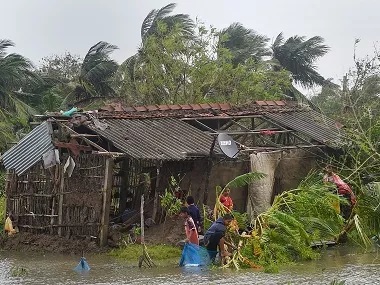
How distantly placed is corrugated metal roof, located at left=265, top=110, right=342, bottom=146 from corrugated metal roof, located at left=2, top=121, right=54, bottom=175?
6.15 metres

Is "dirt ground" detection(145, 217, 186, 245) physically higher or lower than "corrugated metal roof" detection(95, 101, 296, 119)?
lower

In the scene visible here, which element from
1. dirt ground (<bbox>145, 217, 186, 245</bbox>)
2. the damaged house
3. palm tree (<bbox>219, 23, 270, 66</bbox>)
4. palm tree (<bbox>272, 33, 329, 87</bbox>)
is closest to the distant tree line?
palm tree (<bbox>219, 23, 270, 66</bbox>)

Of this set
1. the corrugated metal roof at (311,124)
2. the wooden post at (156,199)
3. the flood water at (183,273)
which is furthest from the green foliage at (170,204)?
the corrugated metal roof at (311,124)

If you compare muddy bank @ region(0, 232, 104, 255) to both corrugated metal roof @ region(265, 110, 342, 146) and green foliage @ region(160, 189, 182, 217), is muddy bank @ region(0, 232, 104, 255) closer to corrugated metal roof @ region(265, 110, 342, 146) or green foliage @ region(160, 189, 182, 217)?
green foliage @ region(160, 189, 182, 217)

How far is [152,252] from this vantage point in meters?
13.3

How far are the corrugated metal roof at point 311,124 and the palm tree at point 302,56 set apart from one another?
53.5 feet

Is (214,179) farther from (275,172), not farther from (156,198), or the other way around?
(156,198)

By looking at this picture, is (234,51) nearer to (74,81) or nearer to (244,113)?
(74,81)

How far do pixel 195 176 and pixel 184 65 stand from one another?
10067mm

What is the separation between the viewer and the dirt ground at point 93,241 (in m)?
14.0

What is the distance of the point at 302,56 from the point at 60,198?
75.8 ft

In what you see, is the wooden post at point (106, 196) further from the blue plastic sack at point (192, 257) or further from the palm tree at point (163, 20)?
the palm tree at point (163, 20)

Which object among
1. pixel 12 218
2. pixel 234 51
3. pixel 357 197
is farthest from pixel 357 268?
pixel 234 51

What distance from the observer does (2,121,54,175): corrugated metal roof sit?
47.9 feet
